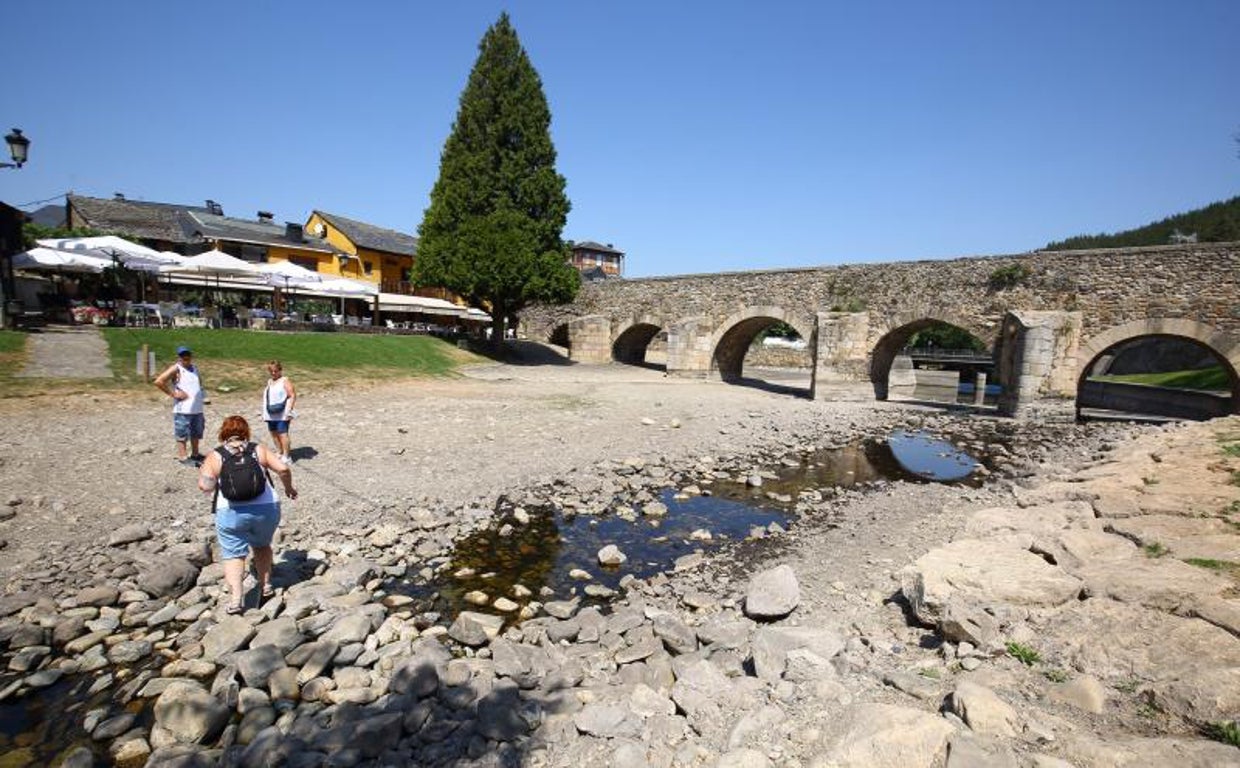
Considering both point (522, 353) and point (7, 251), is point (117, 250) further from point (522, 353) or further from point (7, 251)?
point (522, 353)

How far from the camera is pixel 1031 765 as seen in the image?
253cm

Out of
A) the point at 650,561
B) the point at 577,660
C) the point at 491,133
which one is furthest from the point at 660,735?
the point at 491,133

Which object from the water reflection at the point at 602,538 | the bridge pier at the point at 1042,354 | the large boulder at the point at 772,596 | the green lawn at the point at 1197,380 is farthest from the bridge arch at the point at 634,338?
the green lawn at the point at 1197,380

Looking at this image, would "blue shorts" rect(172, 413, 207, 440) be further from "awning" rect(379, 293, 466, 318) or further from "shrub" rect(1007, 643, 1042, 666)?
"awning" rect(379, 293, 466, 318)

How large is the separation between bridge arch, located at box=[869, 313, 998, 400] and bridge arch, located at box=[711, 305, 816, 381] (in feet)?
9.13

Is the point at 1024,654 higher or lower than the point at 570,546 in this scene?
higher

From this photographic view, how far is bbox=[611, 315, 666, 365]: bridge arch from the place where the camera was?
31781 mm

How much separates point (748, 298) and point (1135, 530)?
2234 cm

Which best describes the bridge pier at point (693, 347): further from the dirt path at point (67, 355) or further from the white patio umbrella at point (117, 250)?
the dirt path at point (67, 355)

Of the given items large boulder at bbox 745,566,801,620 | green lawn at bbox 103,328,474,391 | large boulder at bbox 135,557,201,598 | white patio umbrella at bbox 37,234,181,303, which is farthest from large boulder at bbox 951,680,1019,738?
white patio umbrella at bbox 37,234,181,303

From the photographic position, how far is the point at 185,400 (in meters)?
8.21

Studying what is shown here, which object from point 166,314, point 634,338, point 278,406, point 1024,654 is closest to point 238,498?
point 278,406

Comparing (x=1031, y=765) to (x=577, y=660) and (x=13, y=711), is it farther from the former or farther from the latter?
(x=13, y=711)

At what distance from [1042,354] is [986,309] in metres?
2.64
